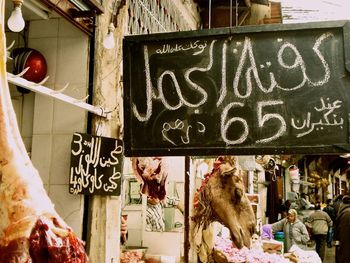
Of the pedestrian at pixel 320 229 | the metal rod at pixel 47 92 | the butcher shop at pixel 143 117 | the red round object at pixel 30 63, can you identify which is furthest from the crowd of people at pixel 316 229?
the red round object at pixel 30 63

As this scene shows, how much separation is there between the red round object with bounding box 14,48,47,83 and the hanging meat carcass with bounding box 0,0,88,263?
2.63 meters

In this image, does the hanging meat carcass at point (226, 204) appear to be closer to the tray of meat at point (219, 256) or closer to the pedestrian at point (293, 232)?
the tray of meat at point (219, 256)

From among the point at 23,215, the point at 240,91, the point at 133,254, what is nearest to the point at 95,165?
the point at 240,91

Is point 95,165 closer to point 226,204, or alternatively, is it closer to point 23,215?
point 226,204

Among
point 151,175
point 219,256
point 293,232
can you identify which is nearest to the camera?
point 151,175

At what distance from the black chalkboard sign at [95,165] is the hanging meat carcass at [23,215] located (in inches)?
98.5

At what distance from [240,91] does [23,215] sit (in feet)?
6.59

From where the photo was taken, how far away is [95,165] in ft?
14.1

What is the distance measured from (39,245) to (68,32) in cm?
340

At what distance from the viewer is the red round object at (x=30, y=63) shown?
4.29 metres

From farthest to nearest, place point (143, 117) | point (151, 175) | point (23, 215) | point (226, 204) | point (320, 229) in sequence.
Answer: point (320, 229) → point (226, 204) → point (151, 175) → point (143, 117) → point (23, 215)

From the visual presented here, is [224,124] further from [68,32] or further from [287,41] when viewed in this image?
[68,32]

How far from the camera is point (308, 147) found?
311 cm

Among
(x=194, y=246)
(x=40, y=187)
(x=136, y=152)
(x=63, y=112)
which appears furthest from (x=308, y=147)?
(x=194, y=246)
